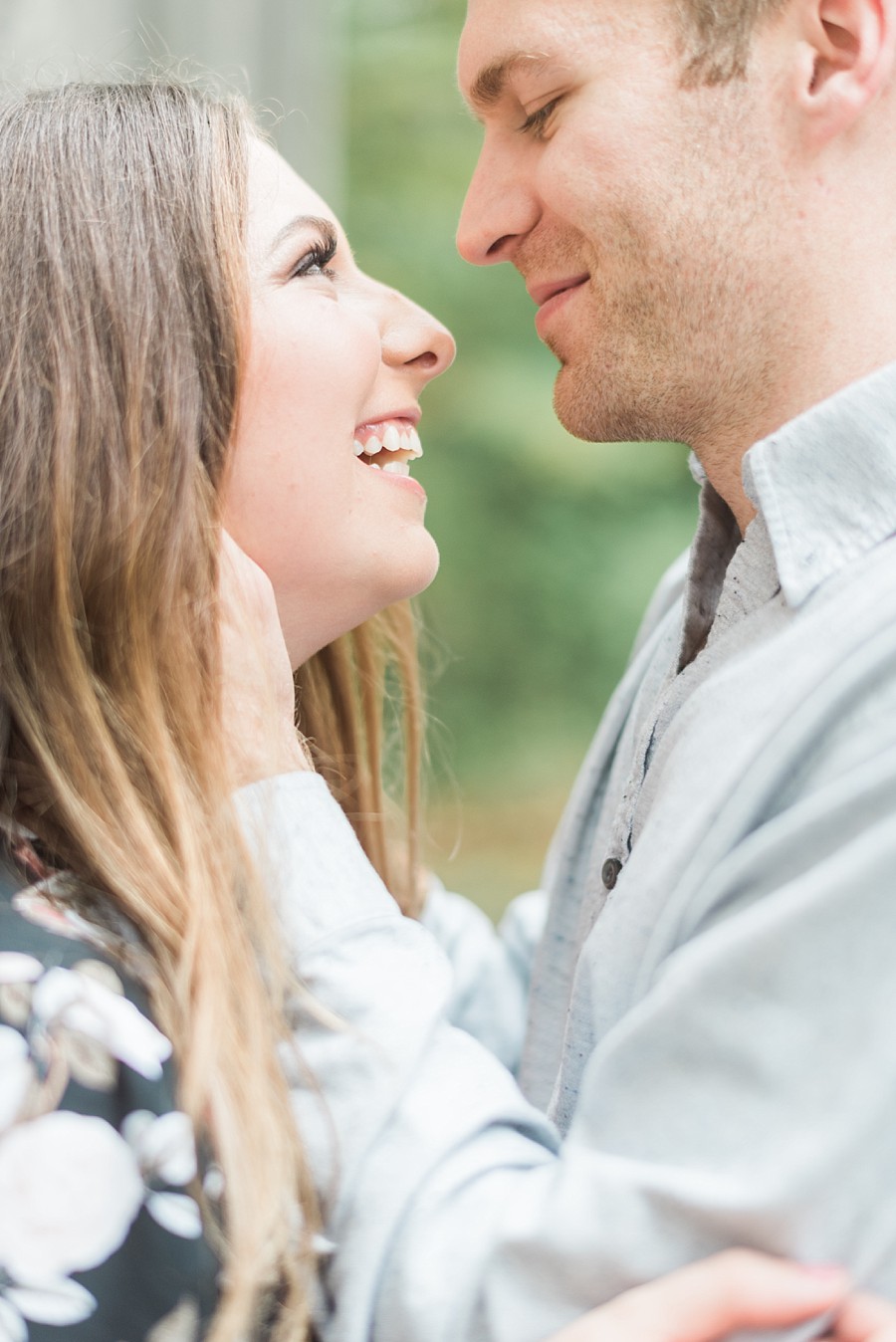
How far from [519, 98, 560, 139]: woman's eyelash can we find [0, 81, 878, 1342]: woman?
218mm

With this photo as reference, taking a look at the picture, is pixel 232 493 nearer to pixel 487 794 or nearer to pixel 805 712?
pixel 805 712

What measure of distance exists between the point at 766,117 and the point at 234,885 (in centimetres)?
83

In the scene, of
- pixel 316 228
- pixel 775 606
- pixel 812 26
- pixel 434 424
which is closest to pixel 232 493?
pixel 316 228

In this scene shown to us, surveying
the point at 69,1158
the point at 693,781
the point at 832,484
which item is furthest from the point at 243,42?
the point at 69,1158

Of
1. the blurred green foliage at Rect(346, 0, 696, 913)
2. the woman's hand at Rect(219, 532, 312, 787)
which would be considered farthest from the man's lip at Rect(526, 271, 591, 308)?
the blurred green foliage at Rect(346, 0, 696, 913)

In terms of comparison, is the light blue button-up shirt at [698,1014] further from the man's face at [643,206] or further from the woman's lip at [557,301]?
the woman's lip at [557,301]

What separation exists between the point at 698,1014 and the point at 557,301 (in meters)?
0.83

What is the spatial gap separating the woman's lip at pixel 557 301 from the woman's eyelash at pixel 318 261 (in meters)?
0.23

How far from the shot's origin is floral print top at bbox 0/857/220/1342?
0.88 metres

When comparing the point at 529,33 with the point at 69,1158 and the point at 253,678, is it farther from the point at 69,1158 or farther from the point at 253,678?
the point at 69,1158

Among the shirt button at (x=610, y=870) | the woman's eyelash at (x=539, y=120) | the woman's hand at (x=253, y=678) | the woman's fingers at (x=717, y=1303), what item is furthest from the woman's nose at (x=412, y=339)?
the woman's fingers at (x=717, y=1303)

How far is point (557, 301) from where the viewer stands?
1.43 meters

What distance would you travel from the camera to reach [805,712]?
0.95m

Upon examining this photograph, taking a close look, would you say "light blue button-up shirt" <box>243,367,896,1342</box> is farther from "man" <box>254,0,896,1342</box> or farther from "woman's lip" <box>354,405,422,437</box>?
"woman's lip" <box>354,405,422,437</box>
